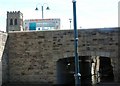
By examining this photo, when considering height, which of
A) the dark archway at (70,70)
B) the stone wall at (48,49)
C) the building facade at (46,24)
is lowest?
the dark archway at (70,70)

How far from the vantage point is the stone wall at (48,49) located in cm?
2239

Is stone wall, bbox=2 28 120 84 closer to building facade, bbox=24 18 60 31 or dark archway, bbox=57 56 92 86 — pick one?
dark archway, bbox=57 56 92 86

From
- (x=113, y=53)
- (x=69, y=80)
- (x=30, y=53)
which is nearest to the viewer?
(x=113, y=53)

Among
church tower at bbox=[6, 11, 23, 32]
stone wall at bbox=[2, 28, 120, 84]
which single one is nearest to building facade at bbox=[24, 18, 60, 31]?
church tower at bbox=[6, 11, 23, 32]

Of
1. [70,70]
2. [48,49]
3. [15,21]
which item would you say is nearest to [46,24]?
[15,21]

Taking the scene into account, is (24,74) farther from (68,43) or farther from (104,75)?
(104,75)

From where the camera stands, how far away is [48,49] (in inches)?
921

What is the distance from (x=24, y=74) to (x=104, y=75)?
1934cm

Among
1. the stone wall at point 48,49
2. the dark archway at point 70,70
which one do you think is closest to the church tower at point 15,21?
the dark archway at point 70,70

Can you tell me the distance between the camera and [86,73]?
32656 millimetres

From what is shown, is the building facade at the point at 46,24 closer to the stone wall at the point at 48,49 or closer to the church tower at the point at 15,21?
the church tower at the point at 15,21

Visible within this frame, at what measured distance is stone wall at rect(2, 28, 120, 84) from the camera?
22391mm

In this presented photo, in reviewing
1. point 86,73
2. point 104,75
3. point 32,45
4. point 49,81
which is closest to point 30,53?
point 32,45

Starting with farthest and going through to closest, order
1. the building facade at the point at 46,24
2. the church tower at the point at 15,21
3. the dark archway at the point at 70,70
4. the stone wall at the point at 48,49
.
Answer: the church tower at the point at 15,21 → the building facade at the point at 46,24 → the dark archway at the point at 70,70 → the stone wall at the point at 48,49
